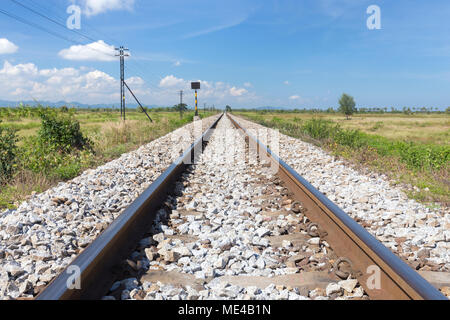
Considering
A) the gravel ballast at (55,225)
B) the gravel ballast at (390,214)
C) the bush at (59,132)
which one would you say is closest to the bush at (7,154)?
the bush at (59,132)

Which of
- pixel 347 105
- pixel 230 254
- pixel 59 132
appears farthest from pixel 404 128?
pixel 347 105

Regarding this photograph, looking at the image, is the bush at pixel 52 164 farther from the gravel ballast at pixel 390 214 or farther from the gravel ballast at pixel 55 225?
the gravel ballast at pixel 390 214

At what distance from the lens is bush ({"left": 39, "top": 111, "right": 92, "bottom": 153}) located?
25.2ft

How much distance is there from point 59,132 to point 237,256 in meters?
6.88

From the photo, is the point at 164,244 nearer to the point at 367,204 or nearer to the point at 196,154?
the point at 367,204

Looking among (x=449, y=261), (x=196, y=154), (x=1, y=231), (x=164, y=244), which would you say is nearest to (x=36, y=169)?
(x=1, y=231)

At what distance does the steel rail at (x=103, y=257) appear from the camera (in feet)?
5.52

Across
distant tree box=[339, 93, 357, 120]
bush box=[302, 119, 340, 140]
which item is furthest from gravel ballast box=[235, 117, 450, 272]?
distant tree box=[339, 93, 357, 120]

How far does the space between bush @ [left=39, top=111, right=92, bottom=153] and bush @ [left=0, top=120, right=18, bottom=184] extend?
4.07ft

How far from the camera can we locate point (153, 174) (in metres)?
5.51

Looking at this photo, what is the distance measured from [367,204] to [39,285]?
3.37 meters

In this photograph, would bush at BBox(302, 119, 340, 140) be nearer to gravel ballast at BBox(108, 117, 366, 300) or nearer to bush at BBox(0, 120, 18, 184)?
gravel ballast at BBox(108, 117, 366, 300)
